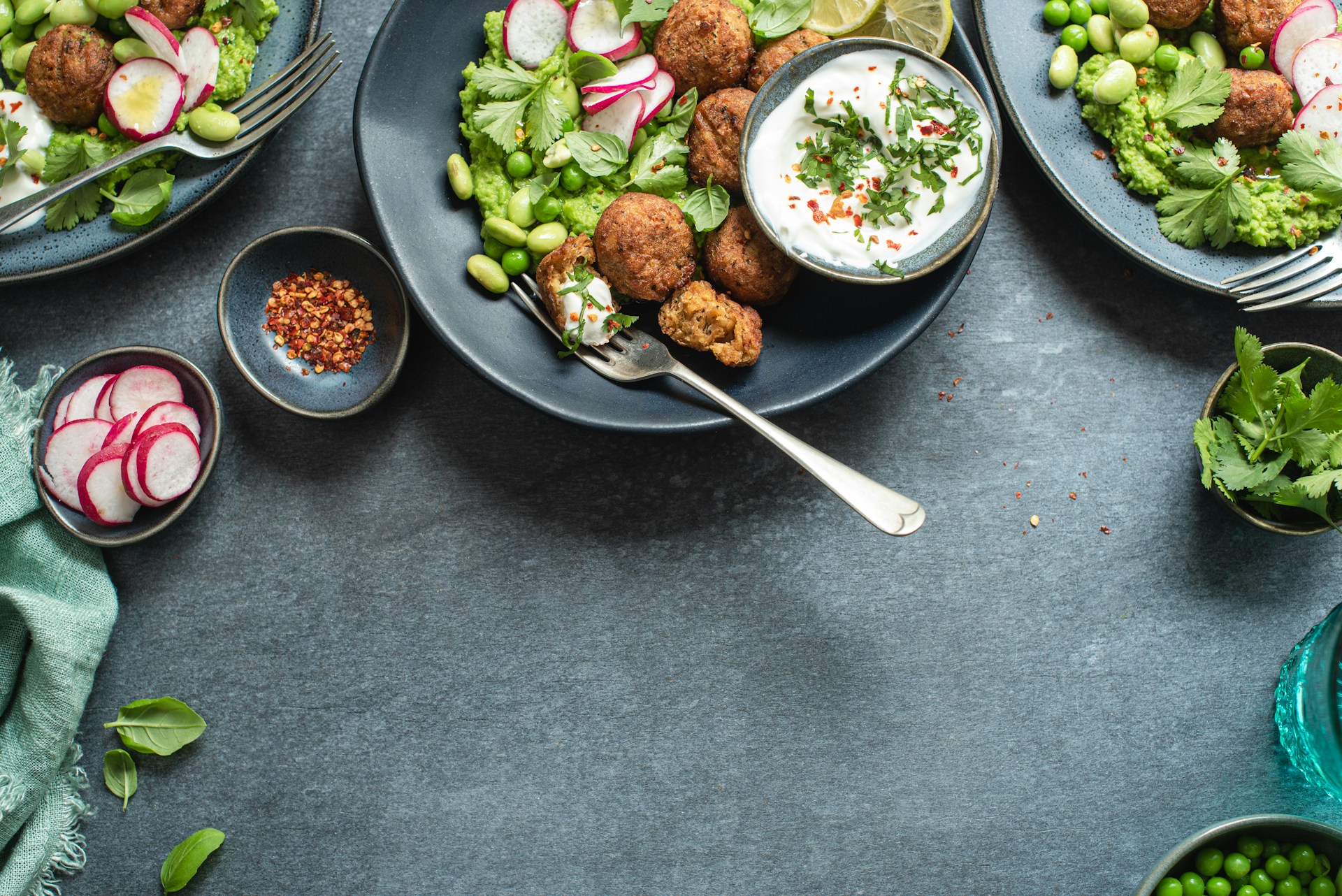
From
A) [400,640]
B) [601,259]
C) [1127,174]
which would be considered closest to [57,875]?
[400,640]

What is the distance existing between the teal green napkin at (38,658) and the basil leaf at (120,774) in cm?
11

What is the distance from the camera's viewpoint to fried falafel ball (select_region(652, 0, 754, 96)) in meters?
2.42

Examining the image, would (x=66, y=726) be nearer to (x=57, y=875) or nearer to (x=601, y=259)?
(x=57, y=875)

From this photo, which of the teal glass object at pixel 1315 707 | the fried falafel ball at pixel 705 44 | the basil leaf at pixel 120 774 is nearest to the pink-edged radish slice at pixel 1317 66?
the teal glass object at pixel 1315 707

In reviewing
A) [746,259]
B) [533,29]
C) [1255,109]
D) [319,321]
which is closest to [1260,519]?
[1255,109]

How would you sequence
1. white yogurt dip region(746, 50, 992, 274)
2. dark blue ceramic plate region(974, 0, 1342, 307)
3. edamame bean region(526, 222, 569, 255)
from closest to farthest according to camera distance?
white yogurt dip region(746, 50, 992, 274) < edamame bean region(526, 222, 569, 255) < dark blue ceramic plate region(974, 0, 1342, 307)

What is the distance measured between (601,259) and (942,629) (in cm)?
160

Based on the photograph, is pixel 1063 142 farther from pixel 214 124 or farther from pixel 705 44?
pixel 214 124

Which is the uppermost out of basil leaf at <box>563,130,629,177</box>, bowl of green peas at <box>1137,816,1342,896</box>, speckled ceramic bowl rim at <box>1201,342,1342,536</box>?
basil leaf at <box>563,130,629,177</box>

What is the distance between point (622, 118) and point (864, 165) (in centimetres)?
72

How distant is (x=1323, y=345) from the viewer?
Answer: 2.80 m

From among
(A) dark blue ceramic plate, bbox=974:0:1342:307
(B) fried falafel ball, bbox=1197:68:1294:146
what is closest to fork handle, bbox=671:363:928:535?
(A) dark blue ceramic plate, bbox=974:0:1342:307

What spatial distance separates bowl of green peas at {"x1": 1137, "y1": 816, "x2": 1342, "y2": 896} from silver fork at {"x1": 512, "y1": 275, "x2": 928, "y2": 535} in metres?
1.26

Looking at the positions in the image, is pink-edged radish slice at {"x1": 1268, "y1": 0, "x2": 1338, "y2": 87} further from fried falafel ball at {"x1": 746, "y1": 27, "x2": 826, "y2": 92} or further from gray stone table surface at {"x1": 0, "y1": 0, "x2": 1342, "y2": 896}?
fried falafel ball at {"x1": 746, "y1": 27, "x2": 826, "y2": 92}
